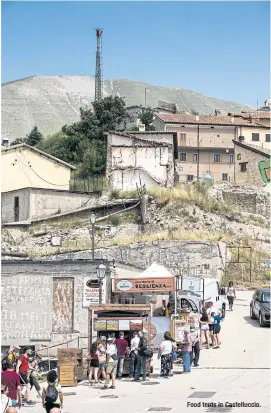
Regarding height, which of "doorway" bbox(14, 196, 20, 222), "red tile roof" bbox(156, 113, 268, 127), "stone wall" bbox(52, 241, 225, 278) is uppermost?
"red tile roof" bbox(156, 113, 268, 127)

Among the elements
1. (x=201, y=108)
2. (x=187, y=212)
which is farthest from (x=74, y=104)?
(x=187, y=212)

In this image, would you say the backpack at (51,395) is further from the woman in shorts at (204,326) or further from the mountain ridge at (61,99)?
the mountain ridge at (61,99)

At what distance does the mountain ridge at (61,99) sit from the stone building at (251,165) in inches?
2267

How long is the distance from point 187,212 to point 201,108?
124 meters

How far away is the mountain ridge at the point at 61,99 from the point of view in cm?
14700

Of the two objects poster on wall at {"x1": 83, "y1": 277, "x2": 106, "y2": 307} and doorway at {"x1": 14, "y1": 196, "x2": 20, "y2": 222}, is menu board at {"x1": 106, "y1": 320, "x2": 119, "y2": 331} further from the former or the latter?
doorway at {"x1": 14, "y1": 196, "x2": 20, "y2": 222}

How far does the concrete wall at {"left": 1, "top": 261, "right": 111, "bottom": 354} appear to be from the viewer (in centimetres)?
2852

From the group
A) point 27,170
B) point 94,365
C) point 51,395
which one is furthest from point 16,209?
point 51,395

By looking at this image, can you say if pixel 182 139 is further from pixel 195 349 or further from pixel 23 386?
pixel 23 386

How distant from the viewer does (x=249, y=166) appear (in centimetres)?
7631

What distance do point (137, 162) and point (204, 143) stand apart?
2573 centimetres

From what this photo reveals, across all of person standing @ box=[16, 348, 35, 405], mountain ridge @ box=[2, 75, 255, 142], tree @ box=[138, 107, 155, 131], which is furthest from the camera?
mountain ridge @ box=[2, 75, 255, 142]

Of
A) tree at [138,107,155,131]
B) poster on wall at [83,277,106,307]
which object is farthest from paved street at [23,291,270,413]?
tree at [138,107,155,131]

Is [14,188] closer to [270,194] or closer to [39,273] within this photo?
[270,194]
